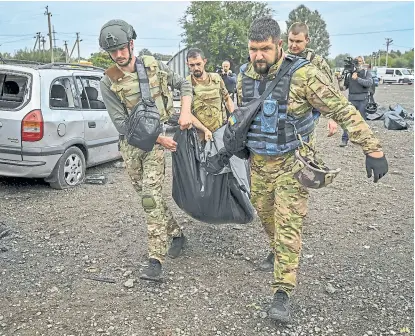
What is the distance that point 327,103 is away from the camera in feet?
9.27

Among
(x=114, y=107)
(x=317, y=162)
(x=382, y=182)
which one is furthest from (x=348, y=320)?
(x=382, y=182)

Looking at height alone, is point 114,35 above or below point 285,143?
above

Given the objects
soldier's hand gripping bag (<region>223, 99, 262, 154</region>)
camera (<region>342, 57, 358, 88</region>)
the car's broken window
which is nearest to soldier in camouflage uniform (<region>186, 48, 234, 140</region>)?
the car's broken window

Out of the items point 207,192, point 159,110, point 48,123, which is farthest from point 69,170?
point 207,192

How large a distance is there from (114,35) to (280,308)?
208 cm

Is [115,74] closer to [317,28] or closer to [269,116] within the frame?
[269,116]

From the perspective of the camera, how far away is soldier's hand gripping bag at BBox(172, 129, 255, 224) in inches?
145

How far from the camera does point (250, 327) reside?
2.92 meters

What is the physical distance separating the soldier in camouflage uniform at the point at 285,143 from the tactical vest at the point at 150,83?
2.14ft

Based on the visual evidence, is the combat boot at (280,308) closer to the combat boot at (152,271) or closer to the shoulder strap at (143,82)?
the combat boot at (152,271)

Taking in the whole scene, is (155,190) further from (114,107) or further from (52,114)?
(52,114)

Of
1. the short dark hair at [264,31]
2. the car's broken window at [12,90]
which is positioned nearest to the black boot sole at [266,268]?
the short dark hair at [264,31]

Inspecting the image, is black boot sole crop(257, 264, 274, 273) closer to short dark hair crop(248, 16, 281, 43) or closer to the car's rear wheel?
short dark hair crop(248, 16, 281, 43)

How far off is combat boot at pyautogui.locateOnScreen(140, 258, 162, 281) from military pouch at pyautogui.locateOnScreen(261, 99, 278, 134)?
1.28 m
